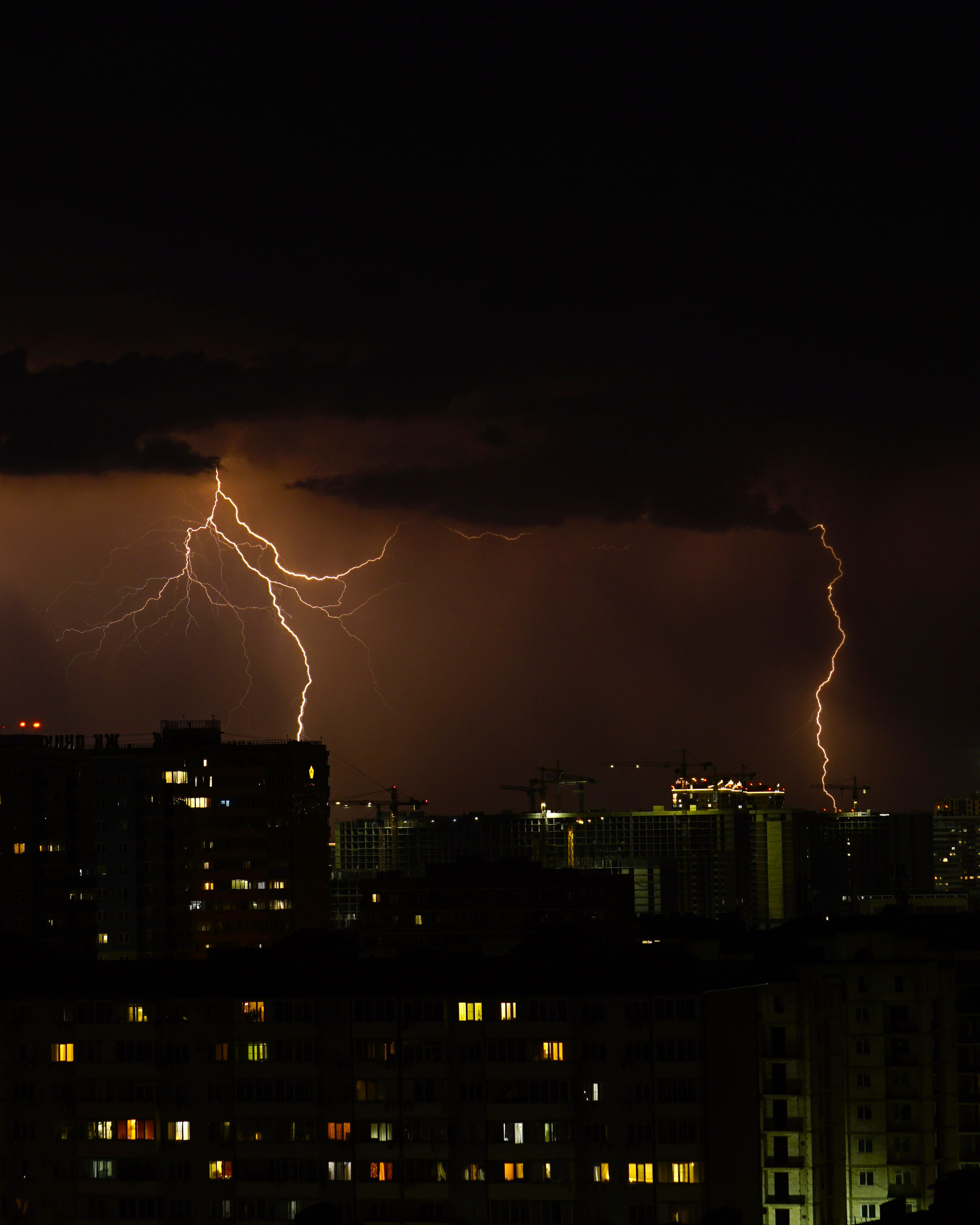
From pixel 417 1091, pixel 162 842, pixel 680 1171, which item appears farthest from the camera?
pixel 162 842

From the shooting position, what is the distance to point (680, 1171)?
1783 inches

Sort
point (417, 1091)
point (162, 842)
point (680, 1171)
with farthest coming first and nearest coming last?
point (162, 842)
point (417, 1091)
point (680, 1171)

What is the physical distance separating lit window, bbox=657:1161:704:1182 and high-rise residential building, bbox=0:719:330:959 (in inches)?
1872

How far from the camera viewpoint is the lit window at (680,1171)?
45.2 meters

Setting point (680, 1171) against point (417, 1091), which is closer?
point (680, 1171)

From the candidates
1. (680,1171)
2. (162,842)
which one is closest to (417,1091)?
(680,1171)

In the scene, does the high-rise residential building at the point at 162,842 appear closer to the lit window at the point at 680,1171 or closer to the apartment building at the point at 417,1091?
the apartment building at the point at 417,1091

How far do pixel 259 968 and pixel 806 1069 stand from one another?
13387 millimetres

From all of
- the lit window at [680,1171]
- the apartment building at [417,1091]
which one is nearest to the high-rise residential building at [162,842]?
the apartment building at [417,1091]

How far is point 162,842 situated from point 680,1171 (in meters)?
64.8

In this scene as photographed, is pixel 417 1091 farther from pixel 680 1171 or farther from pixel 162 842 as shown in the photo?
pixel 162 842

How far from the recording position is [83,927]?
299ft

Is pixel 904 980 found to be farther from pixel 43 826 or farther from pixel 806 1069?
pixel 43 826

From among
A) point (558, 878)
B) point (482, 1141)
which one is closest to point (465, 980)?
point (482, 1141)
